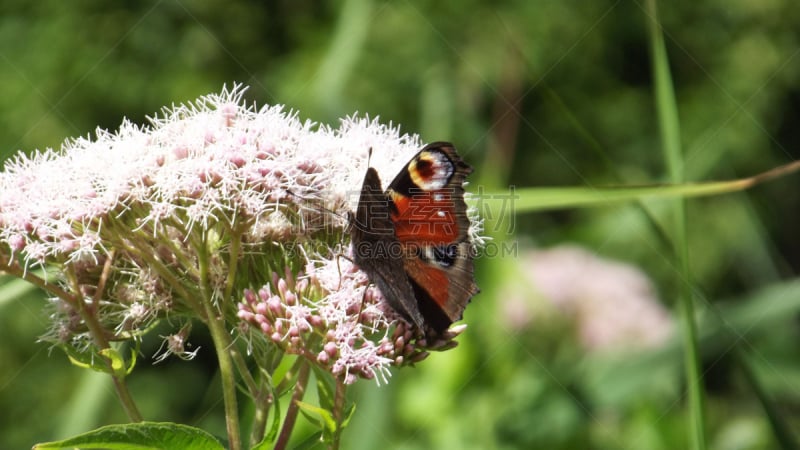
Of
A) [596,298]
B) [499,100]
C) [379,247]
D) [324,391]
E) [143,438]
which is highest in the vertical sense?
[499,100]

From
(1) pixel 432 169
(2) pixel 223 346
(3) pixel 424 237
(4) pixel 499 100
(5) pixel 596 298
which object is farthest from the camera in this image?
(4) pixel 499 100

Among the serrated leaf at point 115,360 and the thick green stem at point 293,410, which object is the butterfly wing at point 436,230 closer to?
the thick green stem at point 293,410

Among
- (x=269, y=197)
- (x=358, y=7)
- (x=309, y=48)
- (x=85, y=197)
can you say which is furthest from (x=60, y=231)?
(x=309, y=48)

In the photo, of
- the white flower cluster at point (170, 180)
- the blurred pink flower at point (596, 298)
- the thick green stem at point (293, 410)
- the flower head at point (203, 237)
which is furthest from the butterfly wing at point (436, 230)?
the blurred pink flower at point (596, 298)

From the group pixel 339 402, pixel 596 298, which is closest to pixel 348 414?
pixel 339 402

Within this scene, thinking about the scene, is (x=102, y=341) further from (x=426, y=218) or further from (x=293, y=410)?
(x=426, y=218)

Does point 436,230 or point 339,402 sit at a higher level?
point 436,230

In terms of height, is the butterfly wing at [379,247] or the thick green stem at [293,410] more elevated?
the butterfly wing at [379,247]
